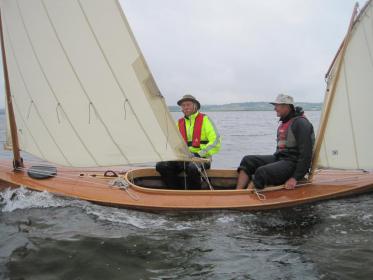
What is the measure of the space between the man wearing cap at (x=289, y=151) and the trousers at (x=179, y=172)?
1.02m

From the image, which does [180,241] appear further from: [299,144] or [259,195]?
[299,144]

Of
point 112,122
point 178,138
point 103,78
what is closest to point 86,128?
point 112,122

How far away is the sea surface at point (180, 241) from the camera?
16.5 ft

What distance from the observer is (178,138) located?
6.75m

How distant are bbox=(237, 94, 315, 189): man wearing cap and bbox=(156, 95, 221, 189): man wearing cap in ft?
3.29

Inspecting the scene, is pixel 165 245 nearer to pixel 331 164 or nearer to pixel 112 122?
pixel 112 122

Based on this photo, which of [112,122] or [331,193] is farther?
[331,193]

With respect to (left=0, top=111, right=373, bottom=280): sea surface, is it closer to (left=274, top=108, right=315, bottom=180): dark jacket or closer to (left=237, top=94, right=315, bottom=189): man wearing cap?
(left=237, top=94, right=315, bottom=189): man wearing cap

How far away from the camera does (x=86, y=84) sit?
665 centimetres

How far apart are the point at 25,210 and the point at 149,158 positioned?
93.6 inches

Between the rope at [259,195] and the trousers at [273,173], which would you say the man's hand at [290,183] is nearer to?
the trousers at [273,173]

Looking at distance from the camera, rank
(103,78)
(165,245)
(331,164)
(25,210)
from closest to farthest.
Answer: (165,245) → (103,78) → (25,210) → (331,164)

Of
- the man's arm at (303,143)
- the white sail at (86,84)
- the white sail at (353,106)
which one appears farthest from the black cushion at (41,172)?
the white sail at (353,106)

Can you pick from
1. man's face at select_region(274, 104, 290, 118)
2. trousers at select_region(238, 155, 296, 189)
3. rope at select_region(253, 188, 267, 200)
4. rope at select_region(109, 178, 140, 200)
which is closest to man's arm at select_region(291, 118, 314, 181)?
trousers at select_region(238, 155, 296, 189)
